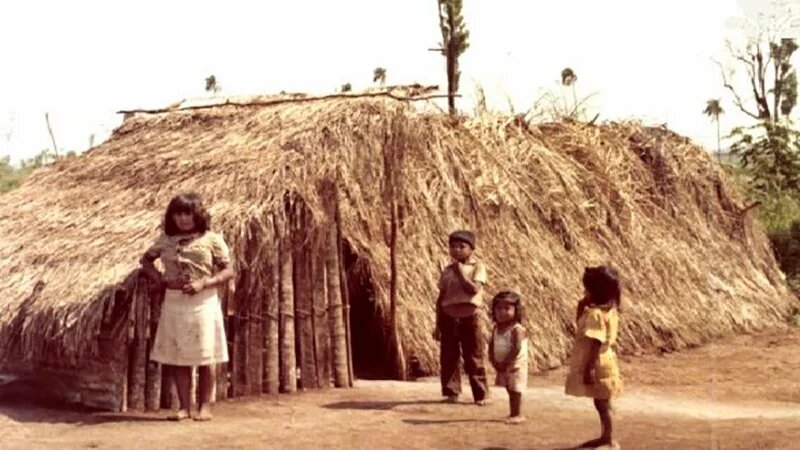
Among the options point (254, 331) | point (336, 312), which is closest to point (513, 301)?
point (336, 312)

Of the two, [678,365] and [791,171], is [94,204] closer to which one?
[678,365]

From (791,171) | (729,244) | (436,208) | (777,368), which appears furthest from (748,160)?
(436,208)

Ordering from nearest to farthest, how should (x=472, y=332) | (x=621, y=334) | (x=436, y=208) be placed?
(x=472, y=332)
(x=436, y=208)
(x=621, y=334)

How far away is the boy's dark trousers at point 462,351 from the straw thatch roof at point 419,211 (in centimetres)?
127

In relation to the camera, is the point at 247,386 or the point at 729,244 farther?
the point at 729,244

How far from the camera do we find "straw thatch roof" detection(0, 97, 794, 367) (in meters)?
7.94

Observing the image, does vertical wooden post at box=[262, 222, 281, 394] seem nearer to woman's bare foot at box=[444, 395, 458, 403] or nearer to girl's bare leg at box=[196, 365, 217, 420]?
girl's bare leg at box=[196, 365, 217, 420]

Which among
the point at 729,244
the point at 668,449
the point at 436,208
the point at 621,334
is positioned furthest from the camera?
the point at 729,244

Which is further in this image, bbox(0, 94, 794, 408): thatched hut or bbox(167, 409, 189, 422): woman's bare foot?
bbox(0, 94, 794, 408): thatched hut

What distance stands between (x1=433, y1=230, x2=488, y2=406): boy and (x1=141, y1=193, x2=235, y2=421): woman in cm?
163

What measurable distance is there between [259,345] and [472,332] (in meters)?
1.62

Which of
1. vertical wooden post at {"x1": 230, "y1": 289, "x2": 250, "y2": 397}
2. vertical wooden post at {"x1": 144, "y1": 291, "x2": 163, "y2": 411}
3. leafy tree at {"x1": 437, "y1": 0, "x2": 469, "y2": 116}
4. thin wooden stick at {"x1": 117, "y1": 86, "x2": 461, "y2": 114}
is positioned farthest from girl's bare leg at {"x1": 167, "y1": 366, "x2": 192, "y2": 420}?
leafy tree at {"x1": 437, "y1": 0, "x2": 469, "y2": 116}

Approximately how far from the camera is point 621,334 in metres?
10.7

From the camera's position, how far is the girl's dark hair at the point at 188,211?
683 cm
